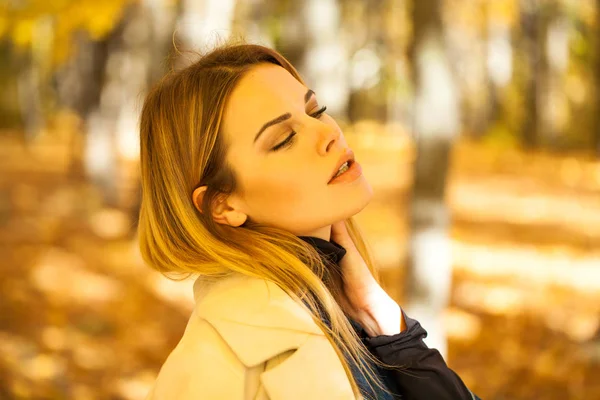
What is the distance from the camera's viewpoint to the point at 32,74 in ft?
114

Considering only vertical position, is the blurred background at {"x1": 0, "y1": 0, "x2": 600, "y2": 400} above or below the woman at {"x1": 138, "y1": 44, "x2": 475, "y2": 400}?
below

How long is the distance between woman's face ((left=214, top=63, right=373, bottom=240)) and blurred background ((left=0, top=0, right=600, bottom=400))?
0.45 meters

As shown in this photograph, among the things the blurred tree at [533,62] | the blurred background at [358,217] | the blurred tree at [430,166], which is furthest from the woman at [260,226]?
the blurred tree at [533,62]

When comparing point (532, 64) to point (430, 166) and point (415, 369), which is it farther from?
point (415, 369)

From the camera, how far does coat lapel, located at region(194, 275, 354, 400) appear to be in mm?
1532

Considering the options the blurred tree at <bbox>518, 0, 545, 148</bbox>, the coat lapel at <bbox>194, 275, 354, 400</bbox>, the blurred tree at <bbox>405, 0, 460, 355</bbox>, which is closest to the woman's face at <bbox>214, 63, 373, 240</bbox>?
the coat lapel at <bbox>194, 275, 354, 400</bbox>

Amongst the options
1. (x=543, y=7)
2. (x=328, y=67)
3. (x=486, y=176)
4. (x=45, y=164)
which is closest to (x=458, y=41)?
(x=543, y=7)

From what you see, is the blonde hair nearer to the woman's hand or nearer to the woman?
the woman

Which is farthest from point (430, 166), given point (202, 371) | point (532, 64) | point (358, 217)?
point (532, 64)

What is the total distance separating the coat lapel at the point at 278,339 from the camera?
1.53 metres

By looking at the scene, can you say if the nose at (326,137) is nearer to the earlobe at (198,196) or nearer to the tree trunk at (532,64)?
the earlobe at (198,196)

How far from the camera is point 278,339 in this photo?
1.57m

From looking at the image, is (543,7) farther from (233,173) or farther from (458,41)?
(233,173)

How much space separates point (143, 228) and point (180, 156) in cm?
22
